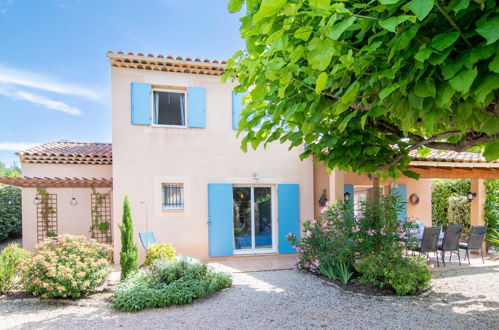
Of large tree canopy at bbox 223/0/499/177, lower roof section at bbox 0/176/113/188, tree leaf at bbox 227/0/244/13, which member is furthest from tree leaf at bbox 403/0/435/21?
lower roof section at bbox 0/176/113/188

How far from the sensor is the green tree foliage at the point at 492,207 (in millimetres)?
10281

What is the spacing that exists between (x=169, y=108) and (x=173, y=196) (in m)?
2.81

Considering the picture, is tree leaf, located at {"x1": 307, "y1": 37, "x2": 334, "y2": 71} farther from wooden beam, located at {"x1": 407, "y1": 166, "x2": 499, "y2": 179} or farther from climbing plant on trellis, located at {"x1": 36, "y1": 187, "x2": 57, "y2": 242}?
climbing plant on trellis, located at {"x1": 36, "y1": 187, "x2": 57, "y2": 242}

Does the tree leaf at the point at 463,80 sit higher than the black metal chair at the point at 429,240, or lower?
higher

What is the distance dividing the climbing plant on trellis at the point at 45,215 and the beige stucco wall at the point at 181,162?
3.08 meters

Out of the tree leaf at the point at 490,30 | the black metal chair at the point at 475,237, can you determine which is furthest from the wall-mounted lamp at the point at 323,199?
the tree leaf at the point at 490,30

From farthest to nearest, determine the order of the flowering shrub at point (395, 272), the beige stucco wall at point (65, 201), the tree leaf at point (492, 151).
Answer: the beige stucco wall at point (65, 201)
the flowering shrub at point (395, 272)
the tree leaf at point (492, 151)

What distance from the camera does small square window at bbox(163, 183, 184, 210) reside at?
9.71m

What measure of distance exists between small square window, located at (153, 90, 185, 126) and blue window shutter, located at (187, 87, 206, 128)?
0.36 meters

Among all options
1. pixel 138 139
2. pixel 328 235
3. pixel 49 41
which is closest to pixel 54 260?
pixel 138 139

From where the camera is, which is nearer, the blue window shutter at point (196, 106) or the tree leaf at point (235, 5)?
the tree leaf at point (235, 5)

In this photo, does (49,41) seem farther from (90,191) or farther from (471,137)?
(471,137)

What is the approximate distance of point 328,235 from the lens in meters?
7.39

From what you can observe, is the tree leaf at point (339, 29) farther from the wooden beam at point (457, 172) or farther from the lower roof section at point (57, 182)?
the lower roof section at point (57, 182)
